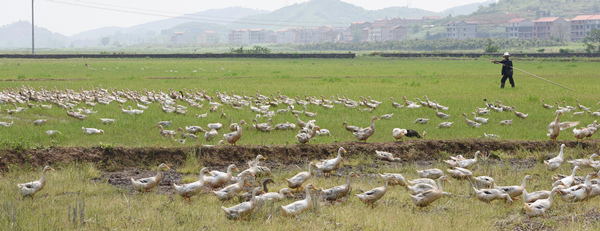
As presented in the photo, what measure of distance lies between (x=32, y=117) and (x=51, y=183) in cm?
1003

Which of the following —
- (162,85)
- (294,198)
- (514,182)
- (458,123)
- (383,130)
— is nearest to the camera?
(294,198)

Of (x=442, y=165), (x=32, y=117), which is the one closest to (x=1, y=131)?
(x=32, y=117)

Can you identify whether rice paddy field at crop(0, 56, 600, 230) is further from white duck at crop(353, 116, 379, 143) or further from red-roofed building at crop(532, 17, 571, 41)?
red-roofed building at crop(532, 17, 571, 41)

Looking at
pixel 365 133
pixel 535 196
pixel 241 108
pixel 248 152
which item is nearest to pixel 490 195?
pixel 535 196

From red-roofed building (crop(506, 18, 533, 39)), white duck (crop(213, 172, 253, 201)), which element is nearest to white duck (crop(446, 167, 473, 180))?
white duck (crop(213, 172, 253, 201))

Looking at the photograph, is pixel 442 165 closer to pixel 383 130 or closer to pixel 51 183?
pixel 383 130

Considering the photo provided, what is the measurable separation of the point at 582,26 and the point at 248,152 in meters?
184

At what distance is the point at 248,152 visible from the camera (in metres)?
13.3

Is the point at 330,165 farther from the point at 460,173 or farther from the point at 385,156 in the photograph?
the point at 460,173

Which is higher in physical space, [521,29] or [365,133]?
[521,29]

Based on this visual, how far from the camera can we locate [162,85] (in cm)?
3300

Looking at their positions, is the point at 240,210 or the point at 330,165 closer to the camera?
the point at 240,210

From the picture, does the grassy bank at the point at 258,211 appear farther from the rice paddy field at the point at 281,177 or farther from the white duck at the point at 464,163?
the white duck at the point at 464,163

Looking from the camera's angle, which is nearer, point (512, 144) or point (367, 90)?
point (512, 144)
